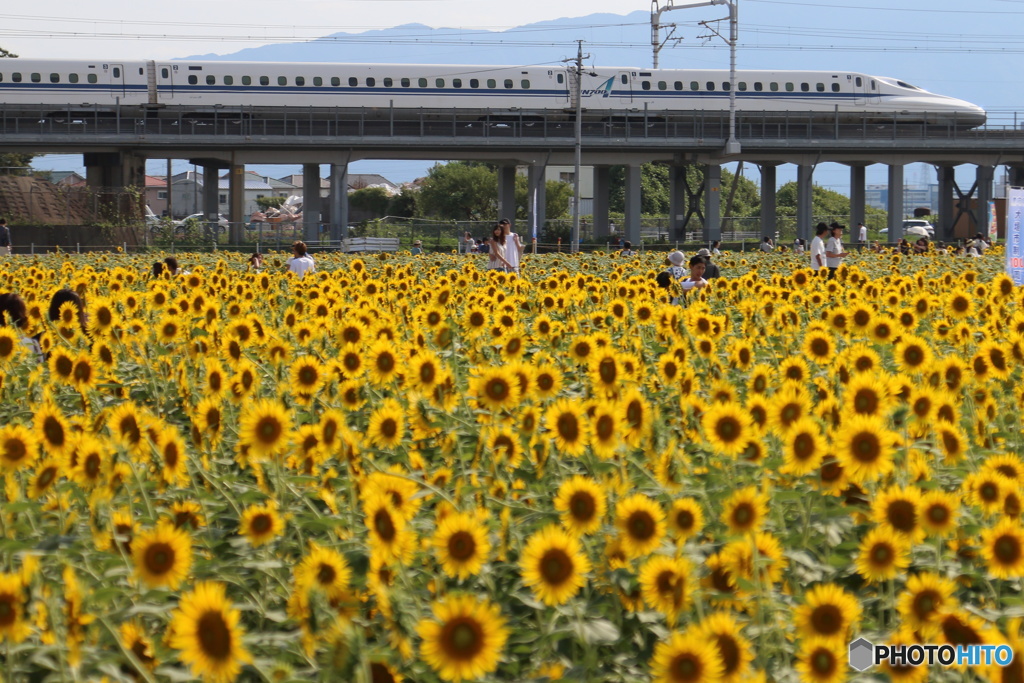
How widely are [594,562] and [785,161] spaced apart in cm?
6254

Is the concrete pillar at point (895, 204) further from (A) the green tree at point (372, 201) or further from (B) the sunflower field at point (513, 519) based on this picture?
(A) the green tree at point (372, 201)

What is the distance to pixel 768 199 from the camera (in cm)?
6819

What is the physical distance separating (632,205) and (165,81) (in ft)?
74.0

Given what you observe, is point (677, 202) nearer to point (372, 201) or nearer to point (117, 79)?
point (117, 79)

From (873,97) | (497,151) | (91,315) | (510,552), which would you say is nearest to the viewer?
(510,552)

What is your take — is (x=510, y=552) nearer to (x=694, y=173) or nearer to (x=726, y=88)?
(x=726, y=88)

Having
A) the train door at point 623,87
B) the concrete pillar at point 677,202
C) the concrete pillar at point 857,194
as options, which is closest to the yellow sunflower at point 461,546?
the train door at point 623,87

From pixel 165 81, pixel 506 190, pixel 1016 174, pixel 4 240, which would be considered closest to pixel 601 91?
pixel 506 190

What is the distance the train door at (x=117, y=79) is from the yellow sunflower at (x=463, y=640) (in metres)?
54.0

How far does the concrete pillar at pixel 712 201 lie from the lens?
63.0 metres

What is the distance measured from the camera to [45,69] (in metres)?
52.4

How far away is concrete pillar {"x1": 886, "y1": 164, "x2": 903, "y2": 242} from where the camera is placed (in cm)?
6612

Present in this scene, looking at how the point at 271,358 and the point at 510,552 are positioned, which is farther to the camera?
the point at 271,358

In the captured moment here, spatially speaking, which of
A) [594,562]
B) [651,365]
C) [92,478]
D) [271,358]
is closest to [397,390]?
[271,358]
